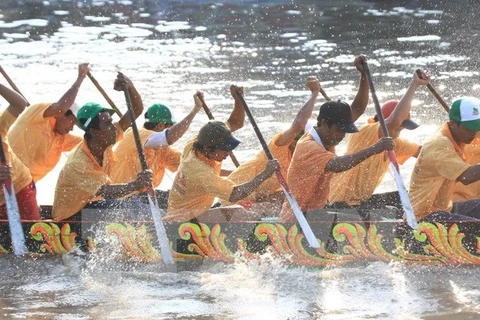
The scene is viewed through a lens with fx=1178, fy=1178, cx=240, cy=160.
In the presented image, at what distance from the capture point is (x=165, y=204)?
10.4m

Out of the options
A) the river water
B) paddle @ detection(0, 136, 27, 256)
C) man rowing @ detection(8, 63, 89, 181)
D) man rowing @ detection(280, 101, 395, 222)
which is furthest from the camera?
man rowing @ detection(8, 63, 89, 181)

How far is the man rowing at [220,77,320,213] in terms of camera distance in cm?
966

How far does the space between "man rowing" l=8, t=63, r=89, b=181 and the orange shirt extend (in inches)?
83.4

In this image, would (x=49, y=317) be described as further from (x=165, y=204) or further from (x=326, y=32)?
(x=326, y=32)

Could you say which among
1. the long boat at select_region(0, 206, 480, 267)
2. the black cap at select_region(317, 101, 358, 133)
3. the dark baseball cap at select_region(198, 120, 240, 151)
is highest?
the black cap at select_region(317, 101, 358, 133)

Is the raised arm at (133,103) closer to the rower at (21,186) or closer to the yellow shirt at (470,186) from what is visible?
the rower at (21,186)

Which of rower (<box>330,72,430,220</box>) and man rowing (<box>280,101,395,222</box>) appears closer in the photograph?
man rowing (<box>280,101,395,222</box>)

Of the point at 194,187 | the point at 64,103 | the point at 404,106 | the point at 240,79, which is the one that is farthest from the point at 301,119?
the point at 240,79

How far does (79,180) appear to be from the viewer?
9.21 metres

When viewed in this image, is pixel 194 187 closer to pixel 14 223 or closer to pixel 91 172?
pixel 91 172

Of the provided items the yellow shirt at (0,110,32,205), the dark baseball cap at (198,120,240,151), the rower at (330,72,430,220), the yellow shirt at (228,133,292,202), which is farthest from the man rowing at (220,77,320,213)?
the yellow shirt at (0,110,32,205)

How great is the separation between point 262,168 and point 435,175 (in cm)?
168

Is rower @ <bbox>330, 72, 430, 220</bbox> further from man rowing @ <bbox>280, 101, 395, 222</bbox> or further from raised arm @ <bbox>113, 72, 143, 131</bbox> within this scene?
raised arm @ <bbox>113, 72, 143, 131</bbox>

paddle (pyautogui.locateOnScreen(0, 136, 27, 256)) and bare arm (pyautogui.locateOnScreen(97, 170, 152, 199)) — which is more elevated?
bare arm (pyautogui.locateOnScreen(97, 170, 152, 199))
